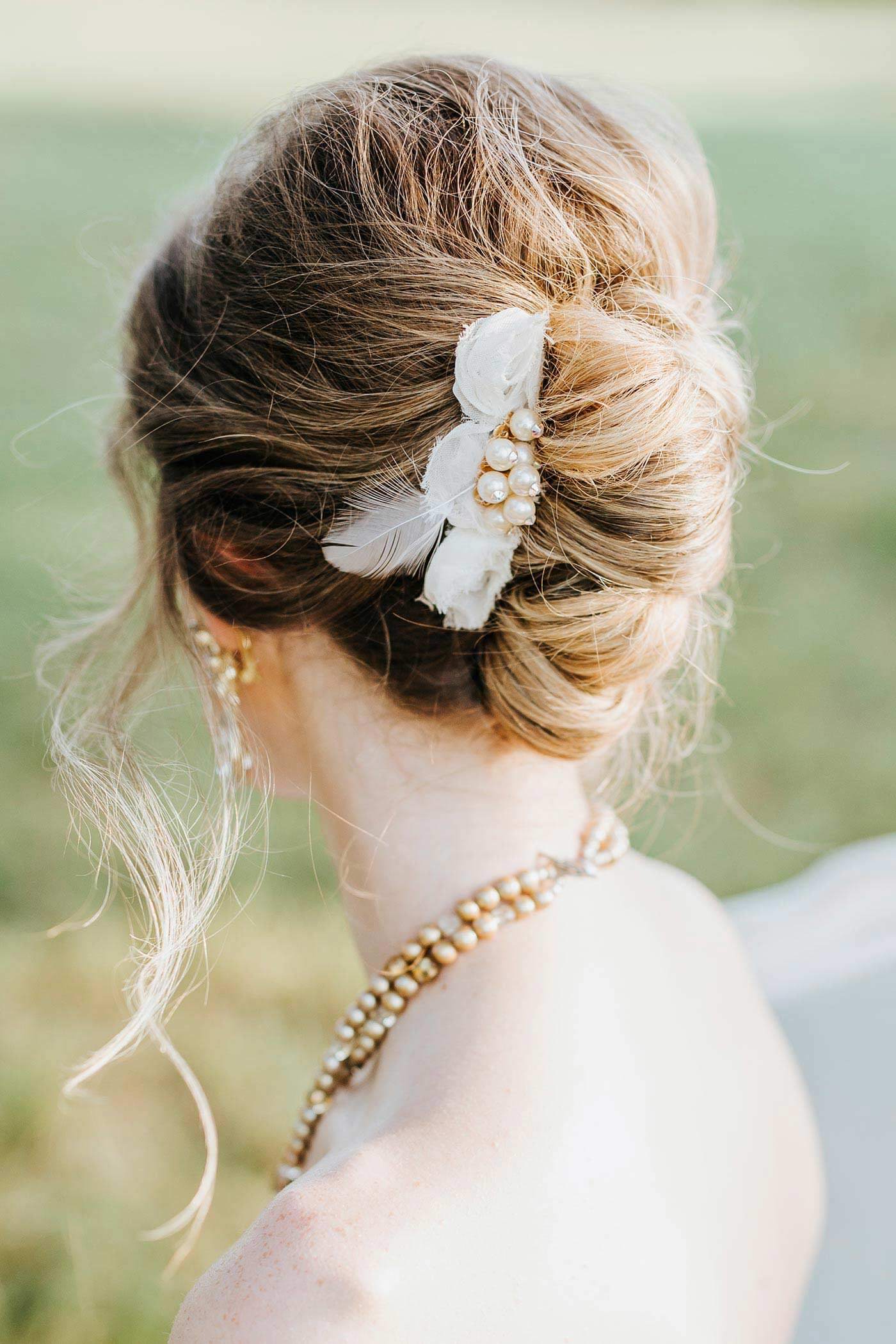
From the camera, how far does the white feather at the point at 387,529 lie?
1.26 metres

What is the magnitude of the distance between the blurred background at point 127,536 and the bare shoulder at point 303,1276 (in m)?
1.09

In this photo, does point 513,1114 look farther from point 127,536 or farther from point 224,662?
point 127,536

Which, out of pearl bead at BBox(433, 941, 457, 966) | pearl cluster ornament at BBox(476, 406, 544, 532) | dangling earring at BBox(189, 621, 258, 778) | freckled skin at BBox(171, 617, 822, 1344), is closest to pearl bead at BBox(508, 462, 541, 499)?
pearl cluster ornament at BBox(476, 406, 544, 532)

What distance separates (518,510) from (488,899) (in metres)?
0.48

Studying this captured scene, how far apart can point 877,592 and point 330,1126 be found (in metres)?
4.15

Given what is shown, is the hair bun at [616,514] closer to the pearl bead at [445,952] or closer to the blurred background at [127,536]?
the pearl bead at [445,952]

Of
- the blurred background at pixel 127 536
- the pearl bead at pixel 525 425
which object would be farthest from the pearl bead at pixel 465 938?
the blurred background at pixel 127 536

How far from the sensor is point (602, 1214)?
1.22 metres

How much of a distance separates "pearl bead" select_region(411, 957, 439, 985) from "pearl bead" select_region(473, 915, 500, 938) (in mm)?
80

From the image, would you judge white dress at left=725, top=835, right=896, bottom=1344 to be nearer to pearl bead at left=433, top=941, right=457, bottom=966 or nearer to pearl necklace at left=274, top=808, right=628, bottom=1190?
pearl necklace at left=274, top=808, right=628, bottom=1190

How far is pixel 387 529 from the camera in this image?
127 cm

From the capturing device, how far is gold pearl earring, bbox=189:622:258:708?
1512 mm

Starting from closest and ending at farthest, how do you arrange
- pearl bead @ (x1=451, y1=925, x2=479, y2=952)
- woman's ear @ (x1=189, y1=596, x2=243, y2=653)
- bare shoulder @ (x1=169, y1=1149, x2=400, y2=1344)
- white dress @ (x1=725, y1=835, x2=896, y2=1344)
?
bare shoulder @ (x1=169, y1=1149, x2=400, y2=1344) < pearl bead @ (x1=451, y1=925, x2=479, y2=952) < woman's ear @ (x1=189, y1=596, x2=243, y2=653) < white dress @ (x1=725, y1=835, x2=896, y2=1344)

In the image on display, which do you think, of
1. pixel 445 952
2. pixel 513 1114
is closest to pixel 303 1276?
pixel 513 1114
